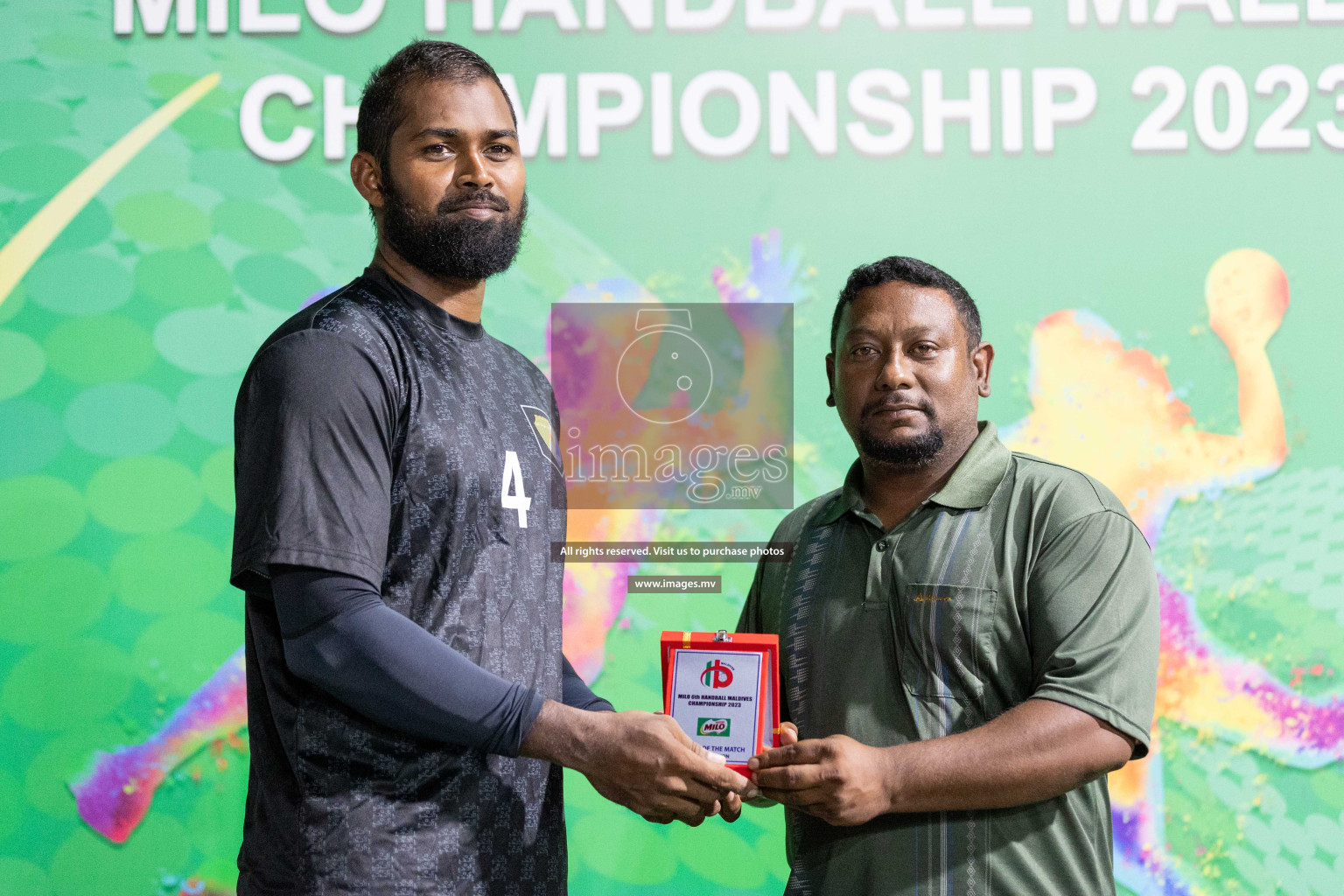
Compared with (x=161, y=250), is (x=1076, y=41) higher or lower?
higher

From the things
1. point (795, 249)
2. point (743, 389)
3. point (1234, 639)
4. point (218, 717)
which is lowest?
point (218, 717)

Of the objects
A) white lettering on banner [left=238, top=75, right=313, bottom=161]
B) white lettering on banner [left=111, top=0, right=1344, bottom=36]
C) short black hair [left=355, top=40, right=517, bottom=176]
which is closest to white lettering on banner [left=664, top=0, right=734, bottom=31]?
white lettering on banner [left=111, top=0, right=1344, bottom=36]

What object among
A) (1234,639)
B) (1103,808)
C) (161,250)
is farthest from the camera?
(161,250)

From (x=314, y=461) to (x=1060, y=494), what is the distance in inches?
44.5

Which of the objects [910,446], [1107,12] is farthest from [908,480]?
[1107,12]

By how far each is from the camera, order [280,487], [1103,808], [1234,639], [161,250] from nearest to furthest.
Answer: [280,487], [1103,808], [1234,639], [161,250]

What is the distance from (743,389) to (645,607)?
0.67m

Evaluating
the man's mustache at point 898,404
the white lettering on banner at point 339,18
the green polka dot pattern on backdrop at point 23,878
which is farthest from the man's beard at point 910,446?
the green polka dot pattern on backdrop at point 23,878

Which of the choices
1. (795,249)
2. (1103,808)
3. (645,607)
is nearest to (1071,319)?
(795,249)

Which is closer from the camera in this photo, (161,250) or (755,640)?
(755,640)

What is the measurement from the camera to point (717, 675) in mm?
1791

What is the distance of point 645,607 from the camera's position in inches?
121

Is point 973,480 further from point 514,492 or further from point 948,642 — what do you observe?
point 514,492

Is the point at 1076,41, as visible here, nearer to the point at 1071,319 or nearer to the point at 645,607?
the point at 1071,319
